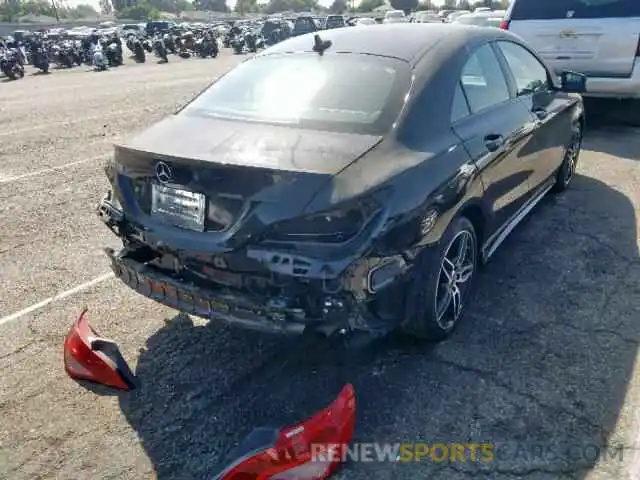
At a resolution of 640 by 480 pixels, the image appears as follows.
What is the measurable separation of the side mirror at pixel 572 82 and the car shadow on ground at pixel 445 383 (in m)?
1.99

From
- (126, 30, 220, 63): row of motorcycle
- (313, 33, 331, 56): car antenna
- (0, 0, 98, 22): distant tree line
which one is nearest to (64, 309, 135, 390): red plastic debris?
(313, 33, 331, 56): car antenna

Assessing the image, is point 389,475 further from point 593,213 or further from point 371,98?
point 593,213

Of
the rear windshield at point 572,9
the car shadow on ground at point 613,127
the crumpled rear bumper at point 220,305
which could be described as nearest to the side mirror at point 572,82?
the car shadow on ground at point 613,127

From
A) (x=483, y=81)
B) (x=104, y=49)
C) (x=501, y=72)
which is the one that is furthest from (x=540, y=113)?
(x=104, y=49)

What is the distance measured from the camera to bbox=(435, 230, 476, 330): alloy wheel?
3143 millimetres

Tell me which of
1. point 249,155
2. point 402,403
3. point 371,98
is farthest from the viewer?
point 371,98

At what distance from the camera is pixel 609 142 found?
23.7 feet

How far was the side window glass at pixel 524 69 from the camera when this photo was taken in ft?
13.6

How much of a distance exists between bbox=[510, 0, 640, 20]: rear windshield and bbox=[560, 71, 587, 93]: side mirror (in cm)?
268

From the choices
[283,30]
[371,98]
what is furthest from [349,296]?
[283,30]

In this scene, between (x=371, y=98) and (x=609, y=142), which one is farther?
(x=609, y=142)

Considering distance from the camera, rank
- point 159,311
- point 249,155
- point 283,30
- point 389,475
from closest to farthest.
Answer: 1. point 389,475
2. point 249,155
3. point 159,311
4. point 283,30

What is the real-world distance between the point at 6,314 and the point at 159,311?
1043 millimetres

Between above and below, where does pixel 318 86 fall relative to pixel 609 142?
above
